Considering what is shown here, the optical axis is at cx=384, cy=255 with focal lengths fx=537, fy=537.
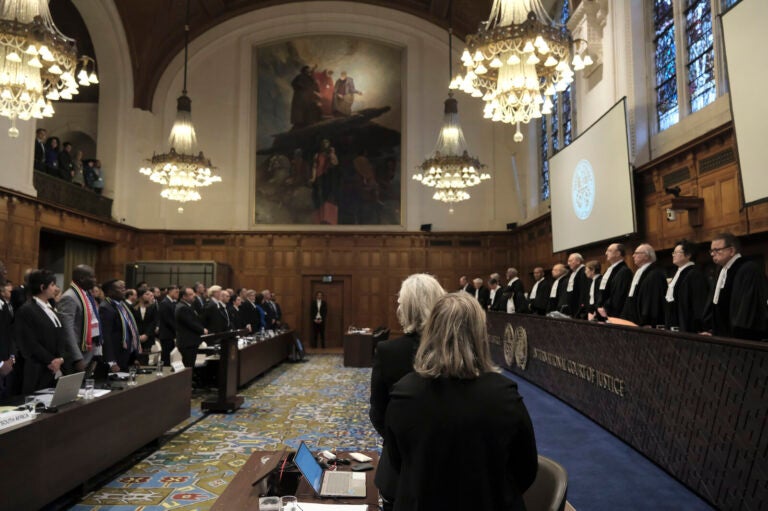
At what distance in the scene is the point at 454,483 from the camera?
4.75 ft

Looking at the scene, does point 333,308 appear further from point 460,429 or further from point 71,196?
point 460,429

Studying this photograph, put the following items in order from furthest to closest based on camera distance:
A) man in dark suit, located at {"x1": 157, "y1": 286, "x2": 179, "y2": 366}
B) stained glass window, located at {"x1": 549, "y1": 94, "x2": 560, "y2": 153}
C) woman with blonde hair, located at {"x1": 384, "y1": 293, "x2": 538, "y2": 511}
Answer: stained glass window, located at {"x1": 549, "y1": 94, "x2": 560, "y2": 153} < man in dark suit, located at {"x1": 157, "y1": 286, "x2": 179, "y2": 366} < woman with blonde hair, located at {"x1": 384, "y1": 293, "x2": 538, "y2": 511}

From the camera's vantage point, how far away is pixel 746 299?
4480mm

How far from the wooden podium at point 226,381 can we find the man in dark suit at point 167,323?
1864 millimetres

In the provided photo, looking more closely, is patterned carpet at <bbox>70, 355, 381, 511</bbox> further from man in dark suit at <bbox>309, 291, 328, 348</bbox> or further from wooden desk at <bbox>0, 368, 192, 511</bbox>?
man in dark suit at <bbox>309, 291, 328, 348</bbox>

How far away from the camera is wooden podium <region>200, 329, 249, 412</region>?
259 inches

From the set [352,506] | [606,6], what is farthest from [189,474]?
[606,6]

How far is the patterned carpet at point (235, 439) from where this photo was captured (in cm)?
381

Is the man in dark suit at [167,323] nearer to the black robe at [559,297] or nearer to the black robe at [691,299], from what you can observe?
the black robe at [559,297]

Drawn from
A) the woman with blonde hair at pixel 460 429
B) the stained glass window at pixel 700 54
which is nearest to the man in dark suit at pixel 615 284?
the stained glass window at pixel 700 54

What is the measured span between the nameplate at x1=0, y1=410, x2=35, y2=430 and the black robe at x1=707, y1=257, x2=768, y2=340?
528 cm

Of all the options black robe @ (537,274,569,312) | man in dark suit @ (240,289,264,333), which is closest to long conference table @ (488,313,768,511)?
black robe @ (537,274,569,312)

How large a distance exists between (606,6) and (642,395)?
7.30 m

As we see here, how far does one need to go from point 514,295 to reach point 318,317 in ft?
22.3
